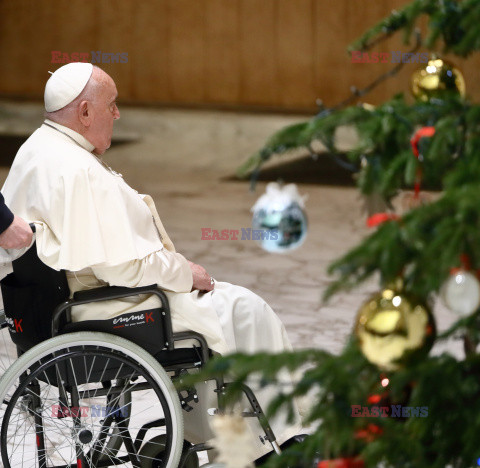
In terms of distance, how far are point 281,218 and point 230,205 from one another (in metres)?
5.10

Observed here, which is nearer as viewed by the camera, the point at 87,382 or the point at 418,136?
the point at 418,136

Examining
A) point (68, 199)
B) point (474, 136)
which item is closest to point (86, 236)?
point (68, 199)

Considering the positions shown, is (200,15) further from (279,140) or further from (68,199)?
(279,140)

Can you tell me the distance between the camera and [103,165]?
9.59ft

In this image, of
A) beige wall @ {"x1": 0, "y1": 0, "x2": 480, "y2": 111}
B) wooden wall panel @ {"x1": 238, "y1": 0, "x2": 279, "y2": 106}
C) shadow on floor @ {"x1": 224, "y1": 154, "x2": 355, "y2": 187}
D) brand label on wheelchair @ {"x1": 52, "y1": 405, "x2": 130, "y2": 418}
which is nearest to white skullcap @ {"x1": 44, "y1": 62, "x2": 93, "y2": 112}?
brand label on wheelchair @ {"x1": 52, "y1": 405, "x2": 130, "y2": 418}

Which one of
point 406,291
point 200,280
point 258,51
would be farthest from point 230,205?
point 406,291

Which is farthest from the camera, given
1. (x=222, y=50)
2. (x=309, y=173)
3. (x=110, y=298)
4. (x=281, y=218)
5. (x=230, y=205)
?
(x=222, y=50)

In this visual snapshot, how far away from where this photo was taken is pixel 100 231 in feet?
9.15

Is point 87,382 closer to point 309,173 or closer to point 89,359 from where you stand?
point 89,359

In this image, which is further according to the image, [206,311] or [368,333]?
[206,311]

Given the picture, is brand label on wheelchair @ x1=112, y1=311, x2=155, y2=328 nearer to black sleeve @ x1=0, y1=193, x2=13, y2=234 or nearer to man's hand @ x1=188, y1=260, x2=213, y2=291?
man's hand @ x1=188, y1=260, x2=213, y2=291

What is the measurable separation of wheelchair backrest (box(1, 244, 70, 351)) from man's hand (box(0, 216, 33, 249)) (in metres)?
0.09

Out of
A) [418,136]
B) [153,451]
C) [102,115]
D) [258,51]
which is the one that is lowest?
[153,451]

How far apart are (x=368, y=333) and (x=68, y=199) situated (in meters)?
1.37
